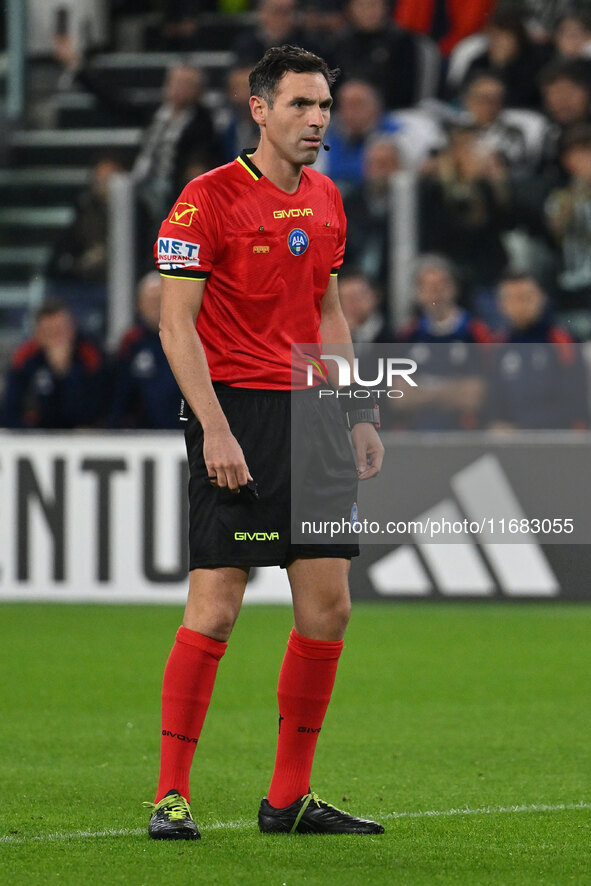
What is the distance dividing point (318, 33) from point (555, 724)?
26.7 feet

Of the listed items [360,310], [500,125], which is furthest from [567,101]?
[360,310]

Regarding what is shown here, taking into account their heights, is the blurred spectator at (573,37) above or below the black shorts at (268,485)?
above

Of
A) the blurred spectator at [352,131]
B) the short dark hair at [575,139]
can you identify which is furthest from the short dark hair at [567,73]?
the blurred spectator at [352,131]

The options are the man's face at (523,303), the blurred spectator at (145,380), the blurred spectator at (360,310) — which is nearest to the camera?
the man's face at (523,303)

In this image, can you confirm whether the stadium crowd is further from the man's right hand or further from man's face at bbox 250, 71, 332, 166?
the man's right hand

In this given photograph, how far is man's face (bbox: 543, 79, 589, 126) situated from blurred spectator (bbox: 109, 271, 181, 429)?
11.1ft

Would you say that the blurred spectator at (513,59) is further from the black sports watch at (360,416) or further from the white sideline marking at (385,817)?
the white sideline marking at (385,817)

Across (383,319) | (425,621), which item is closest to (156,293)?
(383,319)

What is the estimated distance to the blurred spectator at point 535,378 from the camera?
9.52 m

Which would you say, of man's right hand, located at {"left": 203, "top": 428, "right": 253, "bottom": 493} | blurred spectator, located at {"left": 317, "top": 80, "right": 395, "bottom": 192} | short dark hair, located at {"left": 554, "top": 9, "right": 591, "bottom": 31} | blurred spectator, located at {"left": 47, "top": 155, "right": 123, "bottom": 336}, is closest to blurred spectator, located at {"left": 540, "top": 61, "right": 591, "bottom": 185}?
short dark hair, located at {"left": 554, "top": 9, "right": 591, "bottom": 31}

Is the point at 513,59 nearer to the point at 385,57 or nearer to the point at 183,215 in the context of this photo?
the point at 385,57

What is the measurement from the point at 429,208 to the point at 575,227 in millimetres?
1021

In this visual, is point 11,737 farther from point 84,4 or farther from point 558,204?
point 84,4

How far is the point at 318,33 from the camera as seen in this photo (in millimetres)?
12742
